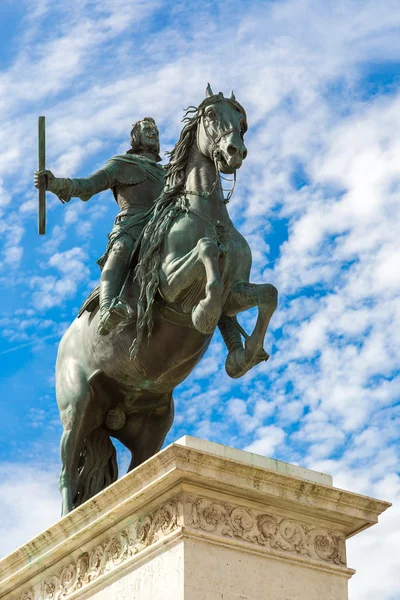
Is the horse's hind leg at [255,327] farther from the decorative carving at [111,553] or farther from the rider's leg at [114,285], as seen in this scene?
the decorative carving at [111,553]

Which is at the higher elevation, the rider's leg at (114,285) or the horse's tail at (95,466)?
the rider's leg at (114,285)

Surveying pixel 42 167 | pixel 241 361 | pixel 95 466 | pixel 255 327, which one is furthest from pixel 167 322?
pixel 42 167

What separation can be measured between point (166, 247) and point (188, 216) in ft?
1.24

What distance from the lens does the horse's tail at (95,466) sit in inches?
567

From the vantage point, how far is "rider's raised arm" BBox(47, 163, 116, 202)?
1444cm

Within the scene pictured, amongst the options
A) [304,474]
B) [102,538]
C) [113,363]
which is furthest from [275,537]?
[113,363]

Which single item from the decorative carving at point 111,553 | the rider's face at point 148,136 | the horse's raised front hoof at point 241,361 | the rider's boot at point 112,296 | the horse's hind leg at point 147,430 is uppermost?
the rider's face at point 148,136

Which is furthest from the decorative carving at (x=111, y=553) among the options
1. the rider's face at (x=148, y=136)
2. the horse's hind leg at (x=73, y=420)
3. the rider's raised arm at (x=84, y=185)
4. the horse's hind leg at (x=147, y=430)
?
the rider's face at (x=148, y=136)

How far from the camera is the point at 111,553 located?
1221 centimetres

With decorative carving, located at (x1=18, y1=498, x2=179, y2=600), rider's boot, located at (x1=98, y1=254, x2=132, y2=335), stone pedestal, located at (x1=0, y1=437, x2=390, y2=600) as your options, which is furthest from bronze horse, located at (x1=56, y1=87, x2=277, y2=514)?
stone pedestal, located at (x1=0, y1=437, x2=390, y2=600)

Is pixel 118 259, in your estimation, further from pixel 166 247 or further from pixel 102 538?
pixel 102 538

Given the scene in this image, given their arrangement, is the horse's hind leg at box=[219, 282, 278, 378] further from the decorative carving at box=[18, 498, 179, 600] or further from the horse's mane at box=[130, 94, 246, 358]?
the decorative carving at box=[18, 498, 179, 600]

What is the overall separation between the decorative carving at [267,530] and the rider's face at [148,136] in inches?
199

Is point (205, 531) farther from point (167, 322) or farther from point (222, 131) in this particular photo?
point (222, 131)
